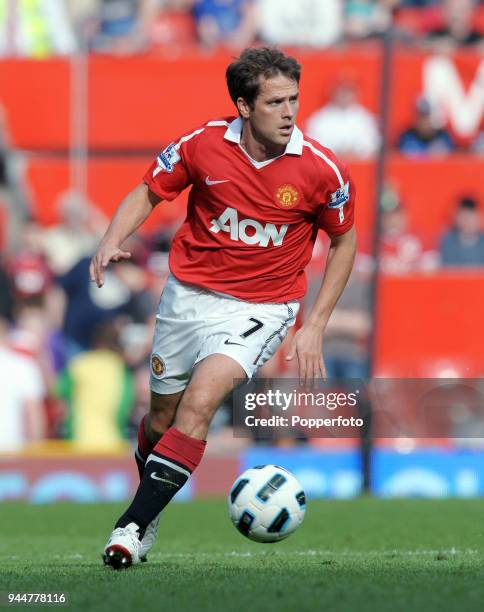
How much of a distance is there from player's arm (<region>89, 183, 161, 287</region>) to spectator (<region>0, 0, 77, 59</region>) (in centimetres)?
999

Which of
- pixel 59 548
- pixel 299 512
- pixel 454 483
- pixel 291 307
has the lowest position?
pixel 454 483

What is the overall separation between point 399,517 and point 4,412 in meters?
4.12

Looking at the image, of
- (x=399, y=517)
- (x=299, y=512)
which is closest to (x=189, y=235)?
(x=299, y=512)

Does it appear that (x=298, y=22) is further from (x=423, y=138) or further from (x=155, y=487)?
(x=155, y=487)

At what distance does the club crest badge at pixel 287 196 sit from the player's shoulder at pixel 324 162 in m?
0.15

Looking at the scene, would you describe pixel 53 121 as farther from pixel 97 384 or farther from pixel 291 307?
pixel 291 307

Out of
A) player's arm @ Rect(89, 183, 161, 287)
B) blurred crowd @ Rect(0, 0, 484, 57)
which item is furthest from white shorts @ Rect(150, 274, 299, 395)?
blurred crowd @ Rect(0, 0, 484, 57)

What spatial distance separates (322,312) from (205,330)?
1.88 ft

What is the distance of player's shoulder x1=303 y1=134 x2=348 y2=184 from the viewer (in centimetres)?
689

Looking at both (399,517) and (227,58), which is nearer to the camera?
(399,517)

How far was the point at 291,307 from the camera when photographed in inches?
279

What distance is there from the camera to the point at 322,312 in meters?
6.92

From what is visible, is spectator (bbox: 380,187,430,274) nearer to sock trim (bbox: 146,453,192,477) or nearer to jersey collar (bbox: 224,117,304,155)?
jersey collar (bbox: 224,117,304,155)

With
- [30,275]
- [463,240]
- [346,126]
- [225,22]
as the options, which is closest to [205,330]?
[30,275]
